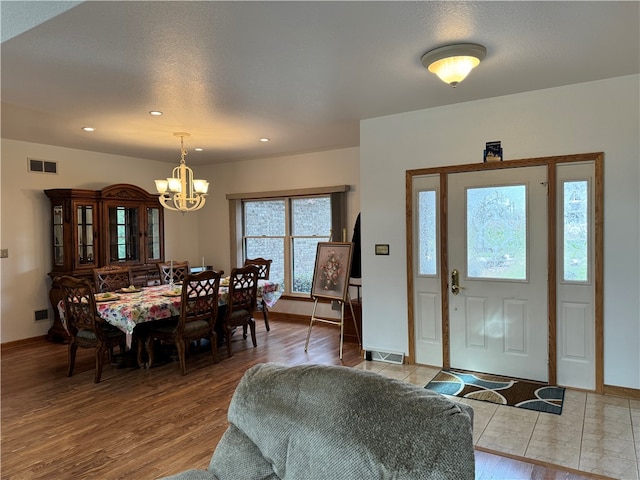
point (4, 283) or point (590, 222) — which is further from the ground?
point (590, 222)

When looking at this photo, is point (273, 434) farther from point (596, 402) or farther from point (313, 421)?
point (596, 402)

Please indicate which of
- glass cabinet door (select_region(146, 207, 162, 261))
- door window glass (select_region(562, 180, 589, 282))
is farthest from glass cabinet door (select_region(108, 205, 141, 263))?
door window glass (select_region(562, 180, 589, 282))

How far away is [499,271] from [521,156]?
1.00m

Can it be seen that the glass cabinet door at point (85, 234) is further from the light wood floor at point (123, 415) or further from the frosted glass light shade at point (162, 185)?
the frosted glass light shade at point (162, 185)

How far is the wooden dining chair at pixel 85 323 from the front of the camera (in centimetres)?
387

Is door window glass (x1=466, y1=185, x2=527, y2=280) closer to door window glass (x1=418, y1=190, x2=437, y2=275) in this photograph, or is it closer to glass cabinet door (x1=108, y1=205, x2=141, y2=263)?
door window glass (x1=418, y1=190, x2=437, y2=275)

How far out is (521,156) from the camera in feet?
12.0

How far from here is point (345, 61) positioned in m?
2.84

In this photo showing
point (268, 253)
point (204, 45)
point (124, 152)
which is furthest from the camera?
point (268, 253)

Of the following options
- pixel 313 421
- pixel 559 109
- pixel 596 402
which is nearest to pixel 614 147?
pixel 559 109

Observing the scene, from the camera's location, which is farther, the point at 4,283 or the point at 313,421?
the point at 4,283

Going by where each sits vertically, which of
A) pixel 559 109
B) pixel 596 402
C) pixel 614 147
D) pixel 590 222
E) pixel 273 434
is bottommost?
pixel 596 402

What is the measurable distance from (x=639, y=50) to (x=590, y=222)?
1.27 meters

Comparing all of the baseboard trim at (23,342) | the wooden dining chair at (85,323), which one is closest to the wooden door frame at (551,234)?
the wooden dining chair at (85,323)
